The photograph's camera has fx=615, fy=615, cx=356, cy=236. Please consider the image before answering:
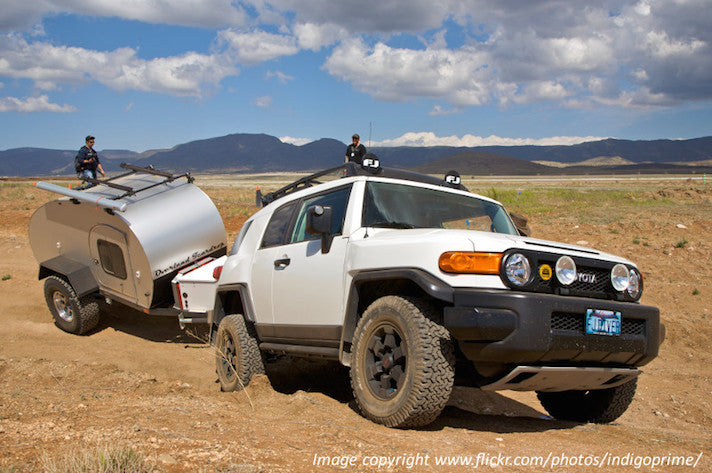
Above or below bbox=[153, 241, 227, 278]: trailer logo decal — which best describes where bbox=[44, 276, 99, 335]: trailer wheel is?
below

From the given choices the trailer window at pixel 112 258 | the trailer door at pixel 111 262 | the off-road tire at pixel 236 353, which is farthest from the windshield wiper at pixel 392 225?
the trailer window at pixel 112 258

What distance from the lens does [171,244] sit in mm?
9164

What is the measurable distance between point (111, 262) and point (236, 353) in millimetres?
4085

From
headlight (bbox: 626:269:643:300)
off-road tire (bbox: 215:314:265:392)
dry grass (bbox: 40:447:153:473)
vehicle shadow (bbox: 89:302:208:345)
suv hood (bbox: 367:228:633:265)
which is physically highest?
suv hood (bbox: 367:228:633:265)

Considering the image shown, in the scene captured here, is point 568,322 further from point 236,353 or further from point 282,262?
point 236,353

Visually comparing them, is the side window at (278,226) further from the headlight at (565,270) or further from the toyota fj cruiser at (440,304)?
the headlight at (565,270)

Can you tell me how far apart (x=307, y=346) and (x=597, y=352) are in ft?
8.12

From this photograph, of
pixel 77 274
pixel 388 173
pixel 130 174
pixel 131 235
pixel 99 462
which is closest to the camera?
pixel 99 462

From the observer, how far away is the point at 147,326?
434 inches

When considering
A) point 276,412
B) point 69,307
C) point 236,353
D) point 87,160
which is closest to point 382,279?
point 276,412

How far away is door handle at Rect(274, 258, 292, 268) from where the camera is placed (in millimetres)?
5789

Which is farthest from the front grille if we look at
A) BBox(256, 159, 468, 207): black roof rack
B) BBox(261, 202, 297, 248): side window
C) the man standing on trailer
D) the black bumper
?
the man standing on trailer

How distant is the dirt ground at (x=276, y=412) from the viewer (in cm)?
357

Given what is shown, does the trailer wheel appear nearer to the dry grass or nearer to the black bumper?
the dry grass
